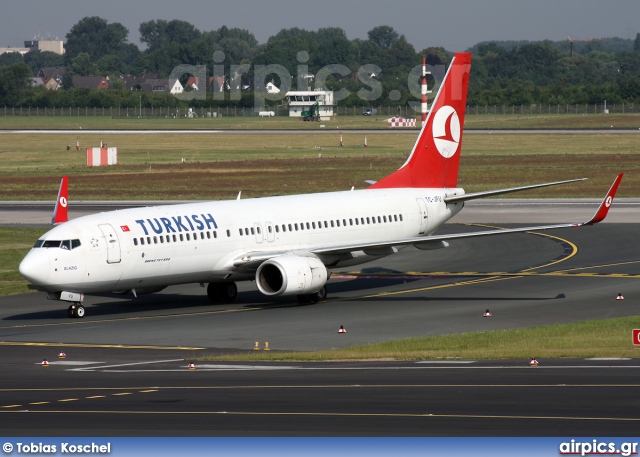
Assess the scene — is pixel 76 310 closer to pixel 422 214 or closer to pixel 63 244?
pixel 63 244

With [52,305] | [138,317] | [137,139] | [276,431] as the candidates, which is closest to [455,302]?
[138,317]

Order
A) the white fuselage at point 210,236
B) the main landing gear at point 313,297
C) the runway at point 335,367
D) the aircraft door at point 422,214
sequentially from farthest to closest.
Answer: the aircraft door at point 422,214 → the main landing gear at point 313,297 → the white fuselage at point 210,236 → the runway at point 335,367

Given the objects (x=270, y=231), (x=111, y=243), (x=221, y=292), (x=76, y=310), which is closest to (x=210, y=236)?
(x=270, y=231)

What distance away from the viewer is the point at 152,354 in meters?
34.7

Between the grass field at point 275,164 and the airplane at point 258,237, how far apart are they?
117ft

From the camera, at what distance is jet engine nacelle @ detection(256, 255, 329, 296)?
140 feet

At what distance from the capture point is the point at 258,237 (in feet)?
147

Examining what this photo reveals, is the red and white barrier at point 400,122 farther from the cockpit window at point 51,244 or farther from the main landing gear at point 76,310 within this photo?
the cockpit window at point 51,244

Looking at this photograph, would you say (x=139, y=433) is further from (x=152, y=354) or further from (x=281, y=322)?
(x=281, y=322)

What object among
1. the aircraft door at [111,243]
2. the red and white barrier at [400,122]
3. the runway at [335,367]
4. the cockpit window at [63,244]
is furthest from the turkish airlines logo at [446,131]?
the red and white barrier at [400,122]

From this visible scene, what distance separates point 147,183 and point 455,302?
188ft

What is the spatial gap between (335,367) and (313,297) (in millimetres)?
14365

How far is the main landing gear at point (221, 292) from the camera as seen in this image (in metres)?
46.5

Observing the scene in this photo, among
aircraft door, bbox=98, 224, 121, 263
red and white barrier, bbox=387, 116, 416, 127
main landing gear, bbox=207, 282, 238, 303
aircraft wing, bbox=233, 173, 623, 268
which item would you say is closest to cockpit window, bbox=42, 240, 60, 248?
aircraft door, bbox=98, 224, 121, 263
